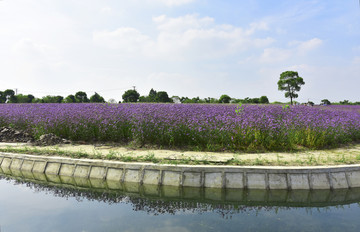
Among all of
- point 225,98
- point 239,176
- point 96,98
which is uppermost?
point 96,98

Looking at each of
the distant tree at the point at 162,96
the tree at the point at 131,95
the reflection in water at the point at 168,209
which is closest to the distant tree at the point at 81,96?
the tree at the point at 131,95

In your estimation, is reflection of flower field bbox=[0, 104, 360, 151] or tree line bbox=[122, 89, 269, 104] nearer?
reflection of flower field bbox=[0, 104, 360, 151]

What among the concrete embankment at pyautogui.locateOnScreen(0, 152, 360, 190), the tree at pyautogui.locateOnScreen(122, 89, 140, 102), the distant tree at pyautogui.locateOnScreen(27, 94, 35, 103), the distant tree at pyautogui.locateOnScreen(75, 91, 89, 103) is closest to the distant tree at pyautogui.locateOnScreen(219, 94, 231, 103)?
the tree at pyautogui.locateOnScreen(122, 89, 140, 102)

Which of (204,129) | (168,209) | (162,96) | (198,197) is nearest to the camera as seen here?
(168,209)

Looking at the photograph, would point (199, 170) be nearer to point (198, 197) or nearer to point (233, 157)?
point (198, 197)

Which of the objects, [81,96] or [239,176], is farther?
[81,96]

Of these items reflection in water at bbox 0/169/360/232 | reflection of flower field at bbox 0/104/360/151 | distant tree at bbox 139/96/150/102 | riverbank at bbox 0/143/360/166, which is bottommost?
reflection in water at bbox 0/169/360/232

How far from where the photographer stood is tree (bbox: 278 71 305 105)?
125 feet

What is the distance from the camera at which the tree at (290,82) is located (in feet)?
125

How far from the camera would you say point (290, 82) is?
38281 millimetres

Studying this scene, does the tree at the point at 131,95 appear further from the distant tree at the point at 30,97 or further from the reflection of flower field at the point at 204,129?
the reflection of flower field at the point at 204,129

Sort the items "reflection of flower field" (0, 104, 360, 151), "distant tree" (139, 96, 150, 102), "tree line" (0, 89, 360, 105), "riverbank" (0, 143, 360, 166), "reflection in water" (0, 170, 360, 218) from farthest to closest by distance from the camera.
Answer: "distant tree" (139, 96, 150, 102)
"tree line" (0, 89, 360, 105)
"reflection of flower field" (0, 104, 360, 151)
"riverbank" (0, 143, 360, 166)
"reflection in water" (0, 170, 360, 218)

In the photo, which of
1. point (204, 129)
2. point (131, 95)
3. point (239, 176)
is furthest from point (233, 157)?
point (131, 95)

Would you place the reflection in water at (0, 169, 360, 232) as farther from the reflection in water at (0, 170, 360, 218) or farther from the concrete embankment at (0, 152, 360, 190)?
the concrete embankment at (0, 152, 360, 190)
